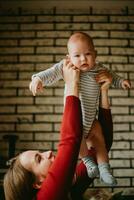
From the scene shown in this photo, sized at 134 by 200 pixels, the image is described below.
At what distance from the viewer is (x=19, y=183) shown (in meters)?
1.53

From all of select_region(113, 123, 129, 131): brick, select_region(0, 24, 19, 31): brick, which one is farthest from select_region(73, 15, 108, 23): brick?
select_region(113, 123, 129, 131): brick

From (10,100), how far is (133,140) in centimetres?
146

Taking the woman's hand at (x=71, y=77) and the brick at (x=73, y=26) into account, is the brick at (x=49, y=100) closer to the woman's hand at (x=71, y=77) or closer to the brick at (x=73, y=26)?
the brick at (x=73, y=26)

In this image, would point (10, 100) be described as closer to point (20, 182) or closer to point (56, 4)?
point (56, 4)

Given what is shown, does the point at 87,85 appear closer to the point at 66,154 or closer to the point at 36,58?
the point at 66,154

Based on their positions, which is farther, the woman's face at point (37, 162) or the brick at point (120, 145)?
the brick at point (120, 145)

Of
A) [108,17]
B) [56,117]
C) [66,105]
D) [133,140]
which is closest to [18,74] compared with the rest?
[56,117]

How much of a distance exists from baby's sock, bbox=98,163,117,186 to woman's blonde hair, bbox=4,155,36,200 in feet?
1.10

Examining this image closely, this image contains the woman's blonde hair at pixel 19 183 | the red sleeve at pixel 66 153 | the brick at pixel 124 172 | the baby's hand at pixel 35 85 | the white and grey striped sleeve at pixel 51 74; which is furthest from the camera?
the brick at pixel 124 172

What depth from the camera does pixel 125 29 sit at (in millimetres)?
4113

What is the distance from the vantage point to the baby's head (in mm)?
1706

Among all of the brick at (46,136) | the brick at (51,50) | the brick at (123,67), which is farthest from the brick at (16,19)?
the brick at (46,136)

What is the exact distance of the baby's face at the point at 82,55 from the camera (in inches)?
67.1

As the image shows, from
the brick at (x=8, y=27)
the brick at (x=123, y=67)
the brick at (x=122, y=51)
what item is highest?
the brick at (x=8, y=27)
